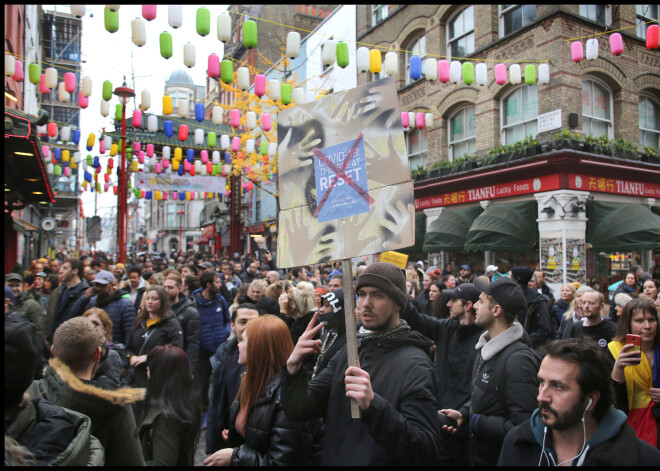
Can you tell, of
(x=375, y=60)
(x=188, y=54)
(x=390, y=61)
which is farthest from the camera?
(x=390, y=61)

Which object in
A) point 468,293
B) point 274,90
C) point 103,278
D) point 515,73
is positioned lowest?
point 468,293

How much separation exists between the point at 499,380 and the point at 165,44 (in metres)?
8.38

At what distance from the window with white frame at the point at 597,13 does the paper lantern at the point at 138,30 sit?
13.3 metres

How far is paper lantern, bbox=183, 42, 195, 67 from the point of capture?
975cm

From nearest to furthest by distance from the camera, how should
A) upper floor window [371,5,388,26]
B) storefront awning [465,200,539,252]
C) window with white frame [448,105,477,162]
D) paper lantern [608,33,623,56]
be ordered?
paper lantern [608,33,623,56] < storefront awning [465,200,539,252] < window with white frame [448,105,477,162] < upper floor window [371,5,388,26]

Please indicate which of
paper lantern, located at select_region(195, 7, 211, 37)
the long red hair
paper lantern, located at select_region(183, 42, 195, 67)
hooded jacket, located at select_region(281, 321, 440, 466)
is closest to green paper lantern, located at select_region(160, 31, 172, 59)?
paper lantern, located at select_region(195, 7, 211, 37)

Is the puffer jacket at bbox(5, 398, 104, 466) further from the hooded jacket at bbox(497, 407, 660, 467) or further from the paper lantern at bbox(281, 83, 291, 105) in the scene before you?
the paper lantern at bbox(281, 83, 291, 105)

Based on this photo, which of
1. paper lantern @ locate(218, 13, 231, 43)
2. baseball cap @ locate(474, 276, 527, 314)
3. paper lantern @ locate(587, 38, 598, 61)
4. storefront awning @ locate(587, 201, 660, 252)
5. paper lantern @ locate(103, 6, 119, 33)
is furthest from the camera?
storefront awning @ locate(587, 201, 660, 252)

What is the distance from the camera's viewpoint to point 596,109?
14.7 m

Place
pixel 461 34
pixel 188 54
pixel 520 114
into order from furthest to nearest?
pixel 461 34 → pixel 520 114 → pixel 188 54

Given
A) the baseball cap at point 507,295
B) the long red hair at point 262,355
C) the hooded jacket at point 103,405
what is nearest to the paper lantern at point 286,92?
the baseball cap at point 507,295

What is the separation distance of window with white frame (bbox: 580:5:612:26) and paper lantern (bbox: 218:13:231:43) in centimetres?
1180

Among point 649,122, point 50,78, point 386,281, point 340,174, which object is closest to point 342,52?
point 50,78

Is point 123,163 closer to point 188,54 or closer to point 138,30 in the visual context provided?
point 188,54
